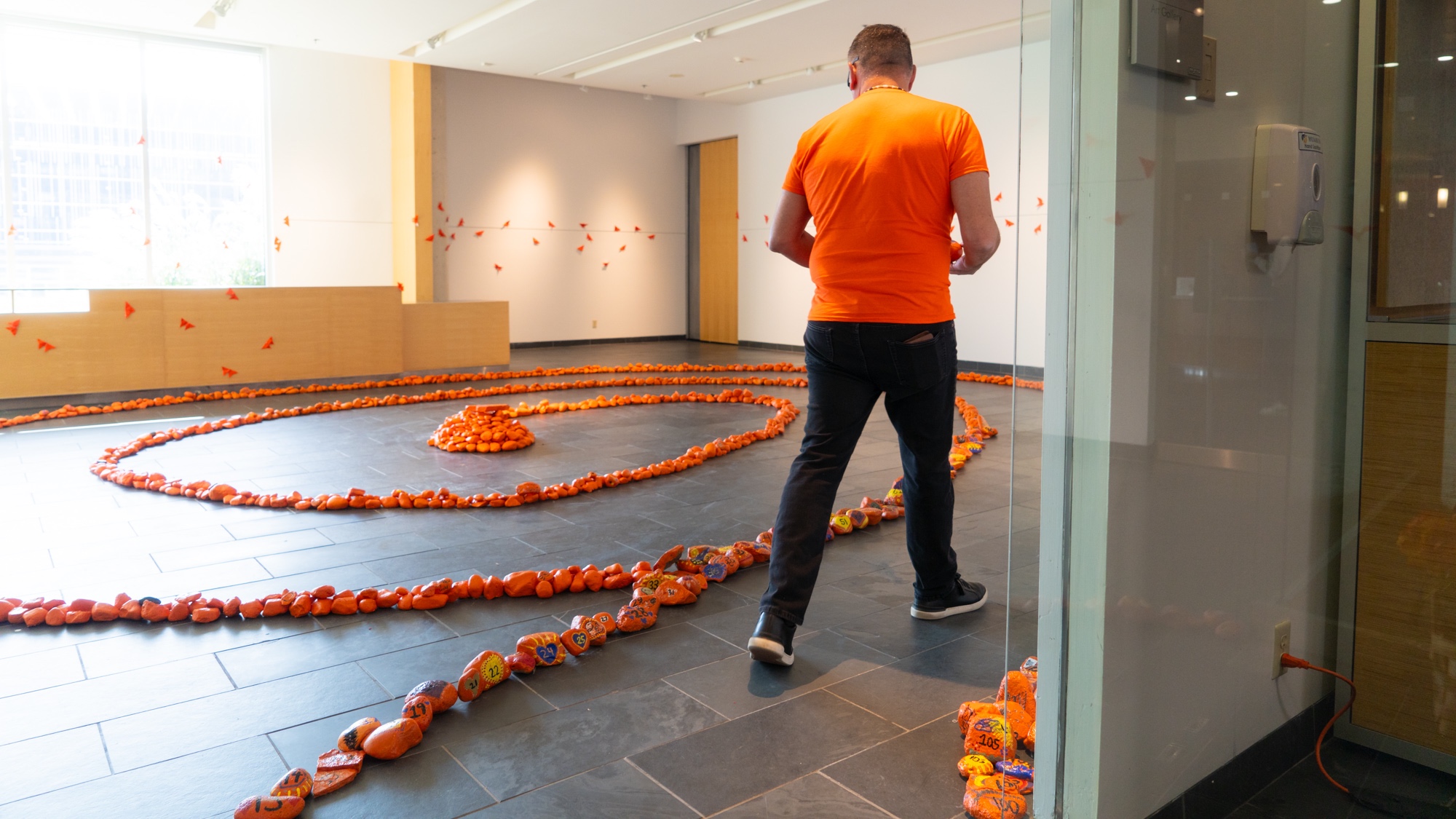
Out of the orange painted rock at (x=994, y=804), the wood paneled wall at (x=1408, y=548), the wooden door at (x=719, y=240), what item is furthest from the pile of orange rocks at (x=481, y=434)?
the wooden door at (x=719, y=240)

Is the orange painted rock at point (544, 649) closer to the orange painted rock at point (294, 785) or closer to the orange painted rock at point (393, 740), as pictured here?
the orange painted rock at point (393, 740)

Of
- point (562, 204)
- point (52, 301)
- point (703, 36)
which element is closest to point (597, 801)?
point (52, 301)

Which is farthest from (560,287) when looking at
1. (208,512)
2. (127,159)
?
(208,512)

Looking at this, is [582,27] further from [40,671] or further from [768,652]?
[768,652]

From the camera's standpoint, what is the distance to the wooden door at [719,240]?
14.0 metres

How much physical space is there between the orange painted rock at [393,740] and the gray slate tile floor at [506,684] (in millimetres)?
35

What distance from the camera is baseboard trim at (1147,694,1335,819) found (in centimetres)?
152

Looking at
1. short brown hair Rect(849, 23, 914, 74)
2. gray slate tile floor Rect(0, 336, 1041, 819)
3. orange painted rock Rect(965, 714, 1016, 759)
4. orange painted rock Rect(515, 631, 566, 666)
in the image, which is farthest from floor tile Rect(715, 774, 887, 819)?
short brown hair Rect(849, 23, 914, 74)

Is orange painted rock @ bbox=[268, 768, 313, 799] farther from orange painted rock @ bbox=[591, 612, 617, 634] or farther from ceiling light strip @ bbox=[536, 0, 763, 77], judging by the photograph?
ceiling light strip @ bbox=[536, 0, 763, 77]

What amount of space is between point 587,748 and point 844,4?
7.59 meters

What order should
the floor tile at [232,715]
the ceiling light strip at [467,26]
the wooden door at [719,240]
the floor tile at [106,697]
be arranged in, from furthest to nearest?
1. the wooden door at [719,240]
2. the ceiling light strip at [467,26]
3. the floor tile at [106,697]
4. the floor tile at [232,715]

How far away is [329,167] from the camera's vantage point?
11.0 m

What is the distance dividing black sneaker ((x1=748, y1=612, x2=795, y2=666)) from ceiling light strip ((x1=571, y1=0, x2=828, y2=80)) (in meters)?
6.98

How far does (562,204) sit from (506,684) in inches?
461
